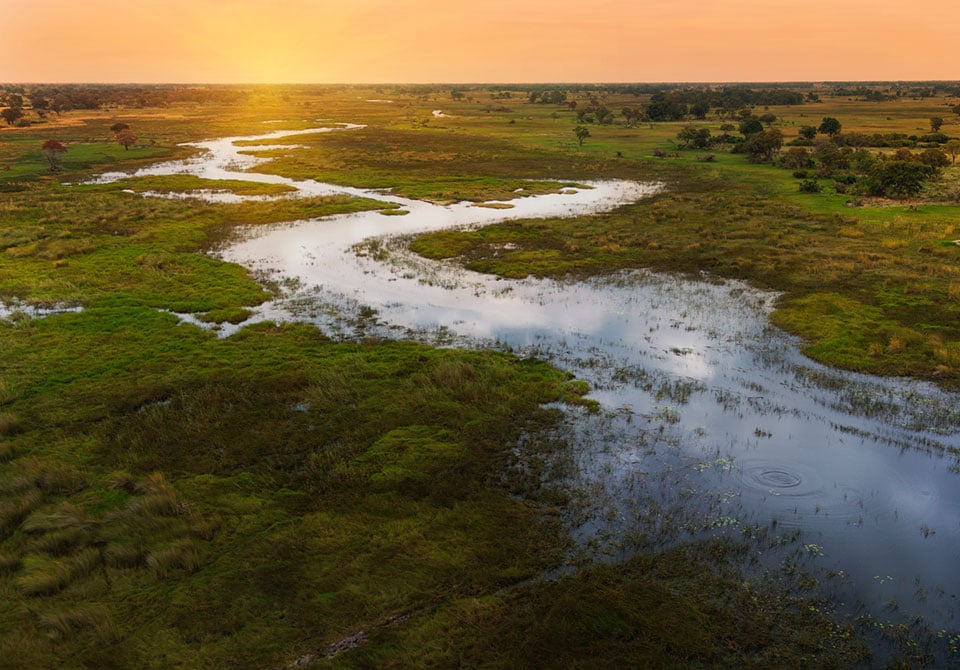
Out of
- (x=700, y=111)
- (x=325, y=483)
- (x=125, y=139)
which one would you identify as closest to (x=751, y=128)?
(x=700, y=111)

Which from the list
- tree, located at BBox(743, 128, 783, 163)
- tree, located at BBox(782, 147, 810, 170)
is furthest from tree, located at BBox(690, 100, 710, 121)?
tree, located at BBox(782, 147, 810, 170)

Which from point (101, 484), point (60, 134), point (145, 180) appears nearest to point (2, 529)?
point (101, 484)

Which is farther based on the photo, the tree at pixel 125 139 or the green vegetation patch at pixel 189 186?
the tree at pixel 125 139

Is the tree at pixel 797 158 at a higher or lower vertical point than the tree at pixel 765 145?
lower

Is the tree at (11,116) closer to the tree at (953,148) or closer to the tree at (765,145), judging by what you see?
the tree at (765,145)

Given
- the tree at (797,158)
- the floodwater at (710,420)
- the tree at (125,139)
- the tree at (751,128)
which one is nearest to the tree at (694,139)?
the tree at (751,128)

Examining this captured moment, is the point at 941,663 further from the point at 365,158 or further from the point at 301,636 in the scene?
the point at 365,158

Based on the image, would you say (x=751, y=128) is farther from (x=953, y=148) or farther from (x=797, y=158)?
(x=953, y=148)
